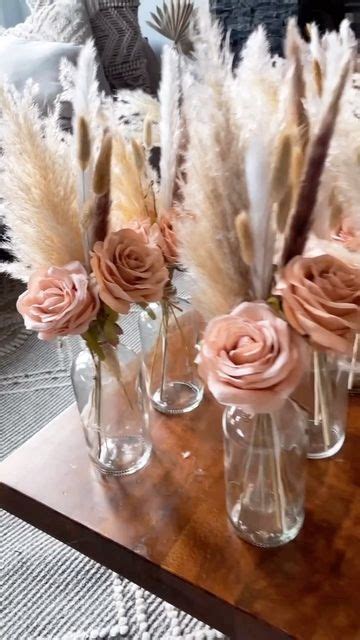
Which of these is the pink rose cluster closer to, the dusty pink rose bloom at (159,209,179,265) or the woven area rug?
the dusty pink rose bloom at (159,209,179,265)

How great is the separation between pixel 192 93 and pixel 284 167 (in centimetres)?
14

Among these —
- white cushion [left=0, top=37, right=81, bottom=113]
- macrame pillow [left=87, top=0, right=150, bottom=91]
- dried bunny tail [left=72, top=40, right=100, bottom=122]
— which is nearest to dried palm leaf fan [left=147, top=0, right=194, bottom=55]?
dried bunny tail [left=72, top=40, right=100, bottom=122]

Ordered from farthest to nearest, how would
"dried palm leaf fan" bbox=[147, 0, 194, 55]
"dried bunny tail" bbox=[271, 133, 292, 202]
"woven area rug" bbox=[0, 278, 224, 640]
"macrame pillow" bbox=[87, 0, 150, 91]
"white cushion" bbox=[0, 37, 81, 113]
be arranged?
"macrame pillow" bbox=[87, 0, 150, 91]
"white cushion" bbox=[0, 37, 81, 113]
"woven area rug" bbox=[0, 278, 224, 640]
"dried palm leaf fan" bbox=[147, 0, 194, 55]
"dried bunny tail" bbox=[271, 133, 292, 202]

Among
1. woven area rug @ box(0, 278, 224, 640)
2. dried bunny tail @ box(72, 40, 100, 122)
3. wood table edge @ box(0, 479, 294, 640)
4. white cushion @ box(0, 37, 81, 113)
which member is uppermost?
dried bunny tail @ box(72, 40, 100, 122)

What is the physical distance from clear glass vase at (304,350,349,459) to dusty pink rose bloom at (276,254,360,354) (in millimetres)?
212

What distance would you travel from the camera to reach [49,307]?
0.67m

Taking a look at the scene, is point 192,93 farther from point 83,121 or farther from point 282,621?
point 282,621

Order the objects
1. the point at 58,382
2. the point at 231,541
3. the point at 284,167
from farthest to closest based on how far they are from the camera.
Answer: the point at 58,382 → the point at 231,541 → the point at 284,167

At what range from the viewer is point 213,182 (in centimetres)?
56

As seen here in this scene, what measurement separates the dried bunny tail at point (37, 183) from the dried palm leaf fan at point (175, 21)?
0.73 ft

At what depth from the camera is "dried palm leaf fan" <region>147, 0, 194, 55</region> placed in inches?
32.1

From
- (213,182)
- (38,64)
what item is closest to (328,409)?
(213,182)

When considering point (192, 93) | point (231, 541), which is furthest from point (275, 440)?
point (192, 93)

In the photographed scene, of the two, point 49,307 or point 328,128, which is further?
point 49,307
